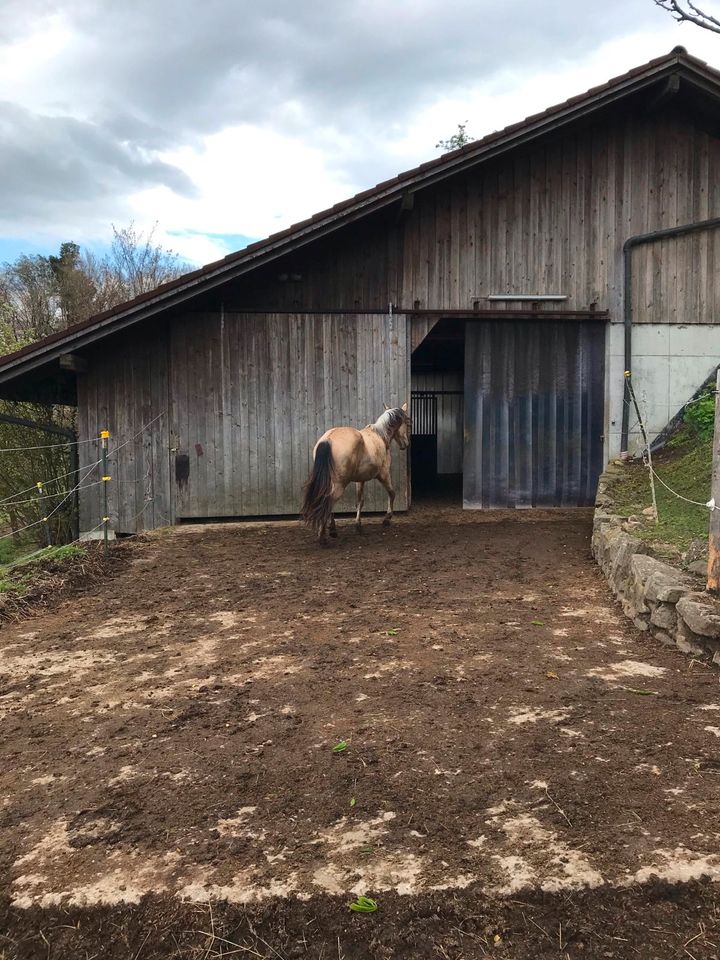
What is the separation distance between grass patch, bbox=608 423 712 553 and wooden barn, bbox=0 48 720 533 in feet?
2.57

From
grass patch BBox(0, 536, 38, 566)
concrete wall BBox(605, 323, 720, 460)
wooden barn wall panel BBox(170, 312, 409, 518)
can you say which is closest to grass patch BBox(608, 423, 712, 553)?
concrete wall BBox(605, 323, 720, 460)

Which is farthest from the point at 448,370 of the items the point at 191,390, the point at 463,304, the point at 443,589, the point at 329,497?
the point at 443,589

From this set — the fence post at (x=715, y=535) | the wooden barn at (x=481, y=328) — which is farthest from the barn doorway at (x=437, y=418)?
the fence post at (x=715, y=535)

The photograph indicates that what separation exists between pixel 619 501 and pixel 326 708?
4.92m

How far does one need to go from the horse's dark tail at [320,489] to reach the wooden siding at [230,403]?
6.07 feet

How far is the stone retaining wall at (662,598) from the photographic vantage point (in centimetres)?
361

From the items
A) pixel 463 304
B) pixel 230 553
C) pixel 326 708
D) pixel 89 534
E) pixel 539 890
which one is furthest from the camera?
pixel 463 304

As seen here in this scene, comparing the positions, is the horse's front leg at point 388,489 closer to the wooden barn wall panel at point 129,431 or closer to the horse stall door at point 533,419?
the horse stall door at point 533,419

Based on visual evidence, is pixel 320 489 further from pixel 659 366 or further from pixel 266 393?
pixel 659 366

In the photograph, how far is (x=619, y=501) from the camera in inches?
273

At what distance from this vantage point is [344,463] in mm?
7176

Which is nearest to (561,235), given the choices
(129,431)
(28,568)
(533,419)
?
(533,419)

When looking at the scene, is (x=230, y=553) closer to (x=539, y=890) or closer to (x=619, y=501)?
(x=619, y=501)

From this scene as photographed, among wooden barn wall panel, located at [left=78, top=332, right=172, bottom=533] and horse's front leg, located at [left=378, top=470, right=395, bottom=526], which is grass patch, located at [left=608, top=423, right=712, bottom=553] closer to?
horse's front leg, located at [left=378, top=470, right=395, bottom=526]
